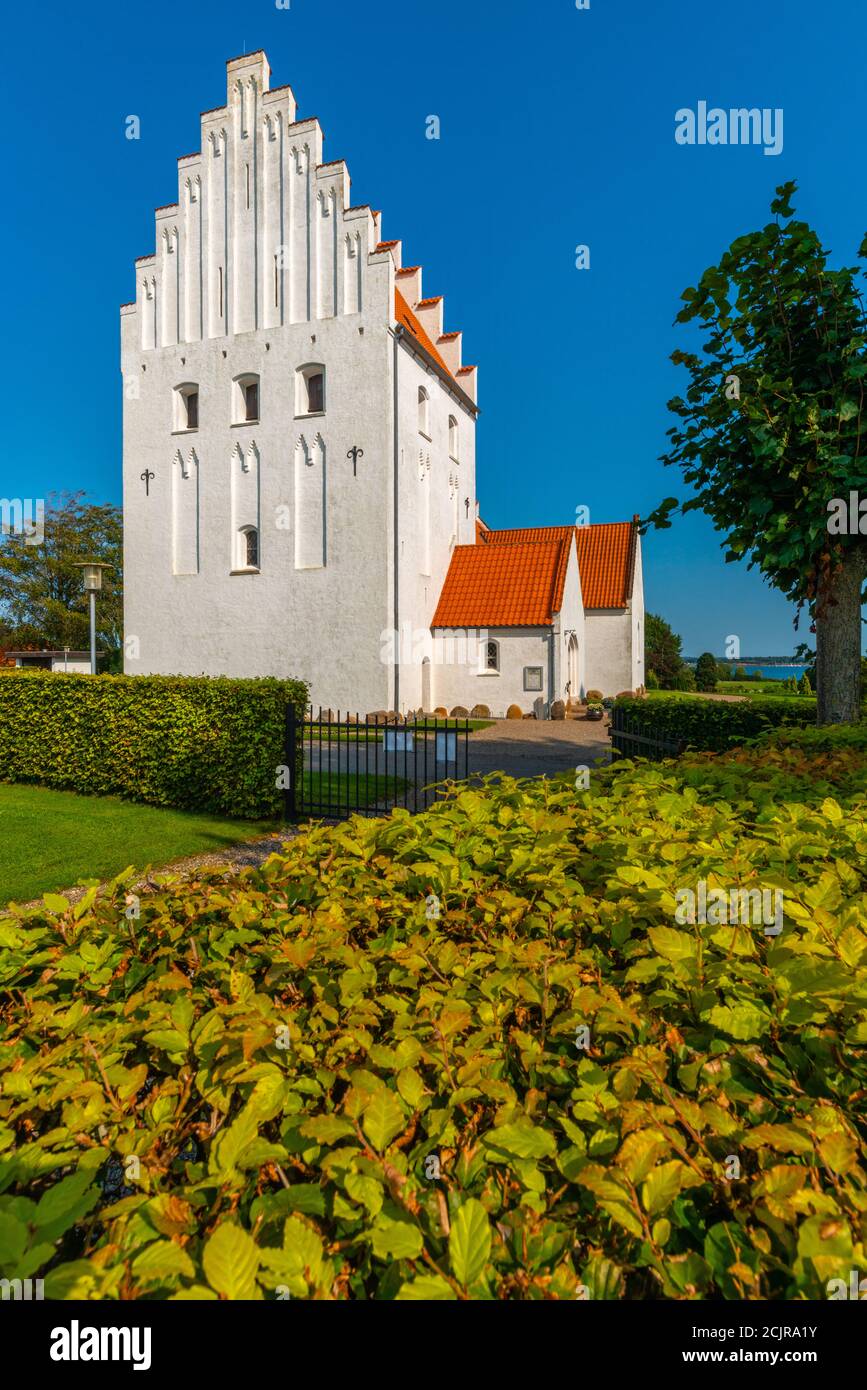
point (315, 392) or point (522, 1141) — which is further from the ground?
point (315, 392)

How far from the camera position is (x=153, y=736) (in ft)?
35.4

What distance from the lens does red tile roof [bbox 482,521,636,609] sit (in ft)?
103

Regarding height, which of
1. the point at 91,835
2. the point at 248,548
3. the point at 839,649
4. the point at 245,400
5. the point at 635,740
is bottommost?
the point at 91,835

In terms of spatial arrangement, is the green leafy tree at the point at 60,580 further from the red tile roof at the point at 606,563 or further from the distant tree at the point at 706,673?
the distant tree at the point at 706,673

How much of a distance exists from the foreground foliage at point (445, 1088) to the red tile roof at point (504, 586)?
2307 centimetres

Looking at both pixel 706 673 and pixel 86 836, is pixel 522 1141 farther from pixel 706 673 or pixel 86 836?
pixel 706 673

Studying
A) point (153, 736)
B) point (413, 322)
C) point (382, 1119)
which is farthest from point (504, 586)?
point (382, 1119)

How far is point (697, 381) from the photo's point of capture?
289 inches

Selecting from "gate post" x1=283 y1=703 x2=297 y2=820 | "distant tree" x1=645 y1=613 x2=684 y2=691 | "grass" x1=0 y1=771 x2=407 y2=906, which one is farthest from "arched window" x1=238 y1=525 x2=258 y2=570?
"distant tree" x1=645 y1=613 x2=684 y2=691

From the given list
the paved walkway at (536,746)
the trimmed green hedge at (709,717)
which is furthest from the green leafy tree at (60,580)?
the trimmed green hedge at (709,717)

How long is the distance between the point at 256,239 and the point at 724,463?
21511mm

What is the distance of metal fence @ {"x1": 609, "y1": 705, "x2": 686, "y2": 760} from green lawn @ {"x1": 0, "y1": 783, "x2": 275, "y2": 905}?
17.4 feet

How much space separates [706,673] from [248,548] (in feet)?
124
